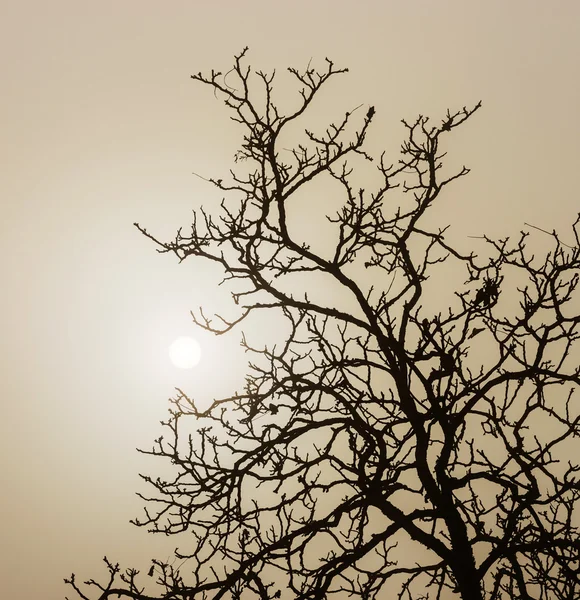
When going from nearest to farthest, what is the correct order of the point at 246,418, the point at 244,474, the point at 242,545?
the point at 244,474, the point at 246,418, the point at 242,545

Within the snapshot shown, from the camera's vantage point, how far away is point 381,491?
5633 mm

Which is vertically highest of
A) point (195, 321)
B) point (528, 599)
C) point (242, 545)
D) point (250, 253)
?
point (250, 253)

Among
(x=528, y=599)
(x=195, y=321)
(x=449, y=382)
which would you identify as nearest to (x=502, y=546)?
(x=528, y=599)

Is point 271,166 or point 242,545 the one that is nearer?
point 271,166

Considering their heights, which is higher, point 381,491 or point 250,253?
point 250,253

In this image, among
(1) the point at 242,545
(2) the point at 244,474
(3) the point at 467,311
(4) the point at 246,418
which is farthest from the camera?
(1) the point at 242,545

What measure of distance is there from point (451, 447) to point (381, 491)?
0.83 m

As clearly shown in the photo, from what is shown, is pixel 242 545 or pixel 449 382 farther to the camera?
pixel 242 545

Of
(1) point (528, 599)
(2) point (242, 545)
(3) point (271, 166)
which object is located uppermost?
(3) point (271, 166)

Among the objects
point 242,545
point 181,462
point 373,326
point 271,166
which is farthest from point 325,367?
point 242,545

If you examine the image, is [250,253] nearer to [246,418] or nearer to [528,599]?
[246,418]

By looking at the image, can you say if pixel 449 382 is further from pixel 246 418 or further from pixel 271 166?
pixel 271 166

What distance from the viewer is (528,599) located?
5.57 m

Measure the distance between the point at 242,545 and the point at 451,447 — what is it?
9.05ft
